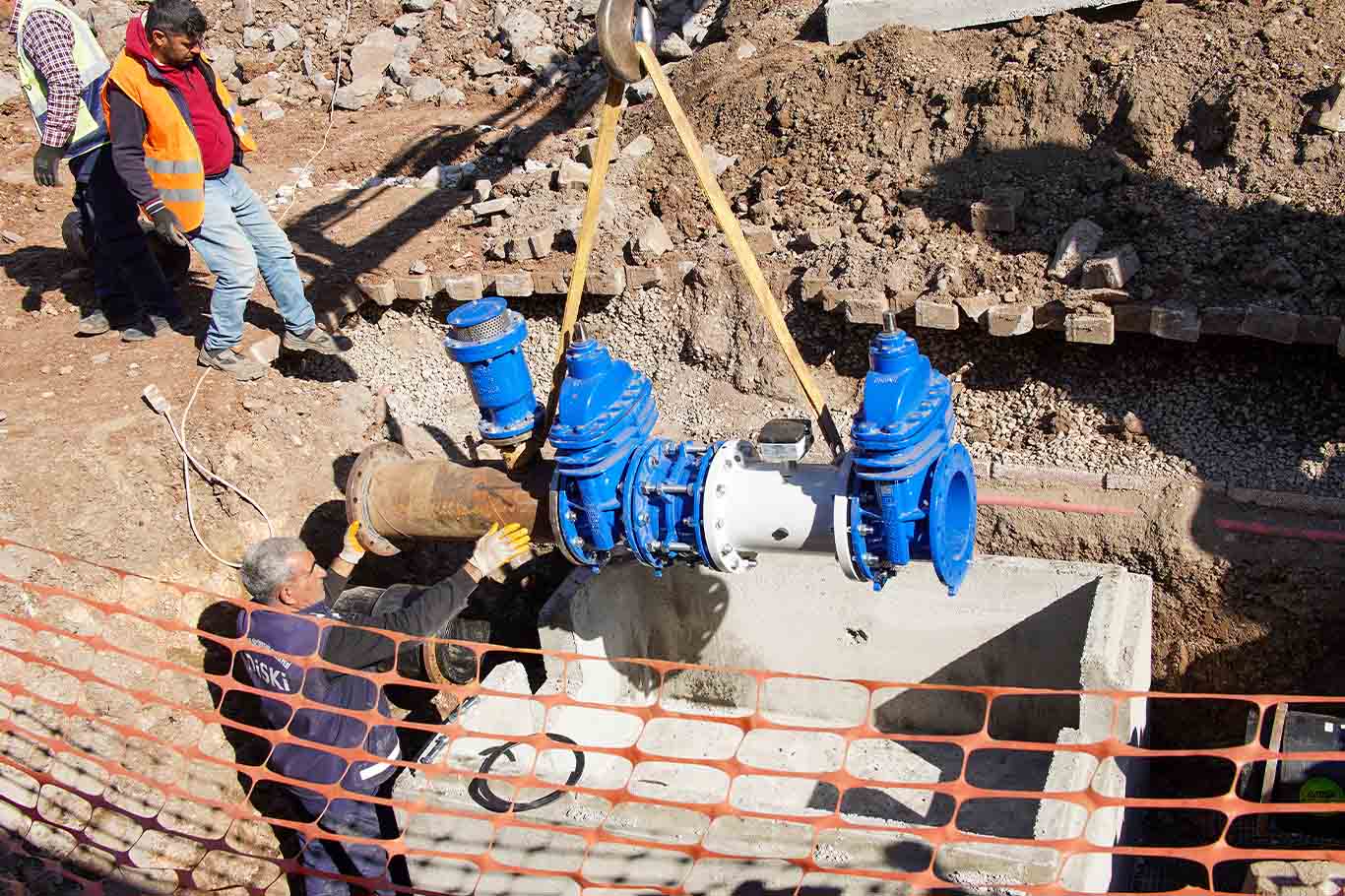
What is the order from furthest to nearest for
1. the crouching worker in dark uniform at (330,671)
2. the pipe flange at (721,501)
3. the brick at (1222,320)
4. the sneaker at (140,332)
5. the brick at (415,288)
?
1. the brick at (415,288)
2. the sneaker at (140,332)
3. the brick at (1222,320)
4. the crouching worker in dark uniform at (330,671)
5. the pipe flange at (721,501)

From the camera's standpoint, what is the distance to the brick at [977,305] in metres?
5.74

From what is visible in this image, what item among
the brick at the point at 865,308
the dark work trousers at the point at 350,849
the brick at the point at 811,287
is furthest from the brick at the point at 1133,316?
the dark work trousers at the point at 350,849

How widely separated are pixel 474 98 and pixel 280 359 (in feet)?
11.9

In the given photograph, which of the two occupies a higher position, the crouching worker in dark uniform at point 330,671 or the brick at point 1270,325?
the brick at point 1270,325

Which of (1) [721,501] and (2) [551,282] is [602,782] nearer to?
(1) [721,501]

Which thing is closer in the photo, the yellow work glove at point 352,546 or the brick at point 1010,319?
the yellow work glove at point 352,546

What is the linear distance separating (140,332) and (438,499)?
2.91 m

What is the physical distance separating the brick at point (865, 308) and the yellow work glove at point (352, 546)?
2804 millimetres

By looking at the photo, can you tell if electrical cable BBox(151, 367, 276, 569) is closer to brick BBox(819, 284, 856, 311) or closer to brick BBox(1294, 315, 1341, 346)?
brick BBox(819, 284, 856, 311)

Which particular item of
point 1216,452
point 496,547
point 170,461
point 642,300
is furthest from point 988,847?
point 170,461

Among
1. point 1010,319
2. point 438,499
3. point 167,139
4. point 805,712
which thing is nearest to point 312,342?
point 167,139

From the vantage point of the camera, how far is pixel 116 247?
6.18 metres

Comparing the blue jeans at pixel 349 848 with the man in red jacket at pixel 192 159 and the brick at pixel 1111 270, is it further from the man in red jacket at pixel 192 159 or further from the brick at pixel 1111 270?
the brick at pixel 1111 270

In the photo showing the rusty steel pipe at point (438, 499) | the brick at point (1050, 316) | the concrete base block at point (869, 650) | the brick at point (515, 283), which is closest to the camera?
the rusty steel pipe at point (438, 499)
